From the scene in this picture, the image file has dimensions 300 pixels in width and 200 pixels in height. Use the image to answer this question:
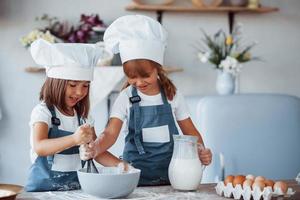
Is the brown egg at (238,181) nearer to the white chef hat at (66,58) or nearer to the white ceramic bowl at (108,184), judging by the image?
the white ceramic bowl at (108,184)

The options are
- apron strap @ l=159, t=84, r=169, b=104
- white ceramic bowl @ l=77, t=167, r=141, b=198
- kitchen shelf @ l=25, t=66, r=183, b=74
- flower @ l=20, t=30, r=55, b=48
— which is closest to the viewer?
white ceramic bowl @ l=77, t=167, r=141, b=198

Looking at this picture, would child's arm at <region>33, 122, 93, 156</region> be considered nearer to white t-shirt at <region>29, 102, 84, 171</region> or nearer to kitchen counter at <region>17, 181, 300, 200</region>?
white t-shirt at <region>29, 102, 84, 171</region>

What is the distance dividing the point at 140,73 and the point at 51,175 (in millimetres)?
435

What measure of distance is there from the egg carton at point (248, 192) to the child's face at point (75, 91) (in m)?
0.53

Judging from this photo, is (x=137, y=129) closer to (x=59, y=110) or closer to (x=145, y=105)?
(x=145, y=105)

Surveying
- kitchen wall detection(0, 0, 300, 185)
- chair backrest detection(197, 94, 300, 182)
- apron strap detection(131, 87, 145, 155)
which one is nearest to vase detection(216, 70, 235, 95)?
kitchen wall detection(0, 0, 300, 185)

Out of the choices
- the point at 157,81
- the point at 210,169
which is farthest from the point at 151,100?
the point at 210,169

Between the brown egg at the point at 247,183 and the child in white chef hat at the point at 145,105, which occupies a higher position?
the child in white chef hat at the point at 145,105

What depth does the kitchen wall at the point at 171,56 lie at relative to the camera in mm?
3572

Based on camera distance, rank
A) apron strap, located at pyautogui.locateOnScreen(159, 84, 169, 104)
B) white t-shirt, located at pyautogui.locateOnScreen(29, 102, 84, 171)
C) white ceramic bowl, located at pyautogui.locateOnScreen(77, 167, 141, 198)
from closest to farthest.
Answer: white ceramic bowl, located at pyautogui.locateOnScreen(77, 167, 141, 198), white t-shirt, located at pyautogui.locateOnScreen(29, 102, 84, 171), apron strap, located at pyautogui.locateOnScreen(159, 84, 169, 104)

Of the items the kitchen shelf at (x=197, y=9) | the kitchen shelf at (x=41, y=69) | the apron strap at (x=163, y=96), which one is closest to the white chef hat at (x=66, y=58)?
the apron strap at (x=163, y=96)

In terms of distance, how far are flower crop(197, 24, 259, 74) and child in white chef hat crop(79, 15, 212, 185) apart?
1557 mm

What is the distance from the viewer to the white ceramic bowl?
149cm

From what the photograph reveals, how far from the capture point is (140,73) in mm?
1896
